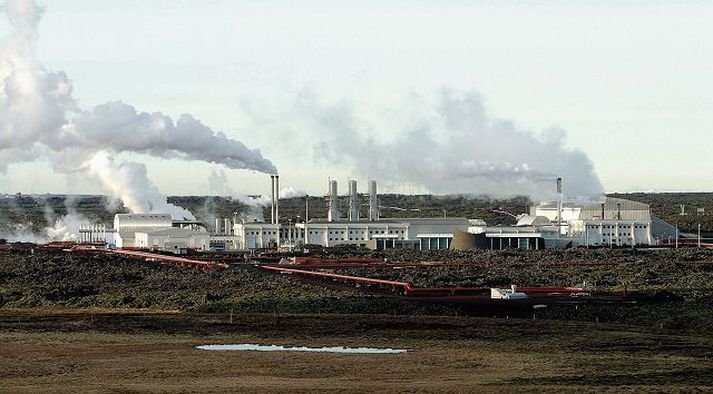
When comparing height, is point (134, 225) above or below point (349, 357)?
above

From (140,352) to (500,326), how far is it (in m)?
17.6

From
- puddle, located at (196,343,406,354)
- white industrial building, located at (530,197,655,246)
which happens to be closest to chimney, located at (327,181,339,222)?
white industrial building, located at (530,197,655,246)

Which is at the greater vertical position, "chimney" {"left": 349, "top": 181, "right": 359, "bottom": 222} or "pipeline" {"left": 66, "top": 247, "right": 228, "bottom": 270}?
"chimney" {"left": 349, "top": 181, "right": 359, "bottom": 222}

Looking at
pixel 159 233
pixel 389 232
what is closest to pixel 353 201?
pixel 389 232

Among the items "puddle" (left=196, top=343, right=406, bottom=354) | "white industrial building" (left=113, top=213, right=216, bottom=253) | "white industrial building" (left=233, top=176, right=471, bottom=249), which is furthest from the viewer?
"white industrial building" (left=233, top=176, right=471, bottom=249)

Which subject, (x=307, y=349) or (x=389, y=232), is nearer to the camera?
(x=307, y=349)

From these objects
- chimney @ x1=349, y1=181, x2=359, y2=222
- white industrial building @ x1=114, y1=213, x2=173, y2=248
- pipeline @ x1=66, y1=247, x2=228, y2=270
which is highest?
chimney @ x1=349, y1=181, x2=359, y2=222

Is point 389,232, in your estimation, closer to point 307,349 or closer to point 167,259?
point 167,259

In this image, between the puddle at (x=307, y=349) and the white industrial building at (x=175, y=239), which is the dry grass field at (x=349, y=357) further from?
the white industrial building at (x=175, y=239)

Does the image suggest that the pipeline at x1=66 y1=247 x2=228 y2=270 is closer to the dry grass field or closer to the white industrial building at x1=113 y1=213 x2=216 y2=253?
the white industrial building at x1=113 y1=213 x2=216 y2=253

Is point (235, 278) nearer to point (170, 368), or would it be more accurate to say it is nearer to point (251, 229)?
point (170, 368)

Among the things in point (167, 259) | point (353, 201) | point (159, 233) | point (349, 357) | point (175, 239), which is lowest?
point (349, 357)

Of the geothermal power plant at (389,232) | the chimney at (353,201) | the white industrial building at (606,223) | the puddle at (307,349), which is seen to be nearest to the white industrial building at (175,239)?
the geothermal power plant at (389,232)

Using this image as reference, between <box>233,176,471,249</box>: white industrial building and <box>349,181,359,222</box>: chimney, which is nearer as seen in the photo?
<box>233,176,471,249</box>: white industrial building
